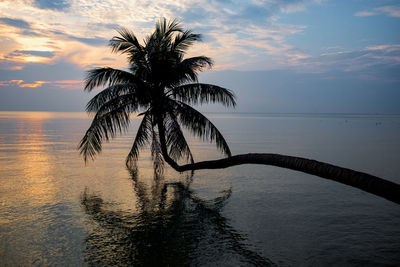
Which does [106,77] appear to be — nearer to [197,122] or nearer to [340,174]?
[197,122]

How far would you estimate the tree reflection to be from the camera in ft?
23.5

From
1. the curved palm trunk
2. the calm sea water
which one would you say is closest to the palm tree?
the calm sea water

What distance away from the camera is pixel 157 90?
551 inches

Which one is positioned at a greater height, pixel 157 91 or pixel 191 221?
pixel 157 91

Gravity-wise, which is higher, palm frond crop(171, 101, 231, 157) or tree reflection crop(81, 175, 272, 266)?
palm frond crop(171, 101, 231, 157)

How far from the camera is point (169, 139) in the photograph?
603 inches

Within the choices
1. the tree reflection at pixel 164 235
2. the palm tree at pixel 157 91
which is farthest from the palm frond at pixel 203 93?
the tree reflection at pixel 164 235

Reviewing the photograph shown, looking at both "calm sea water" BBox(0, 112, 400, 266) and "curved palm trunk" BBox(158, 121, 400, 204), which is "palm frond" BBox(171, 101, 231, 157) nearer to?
"calm sea water" BBox(0, 112, 400, 266)

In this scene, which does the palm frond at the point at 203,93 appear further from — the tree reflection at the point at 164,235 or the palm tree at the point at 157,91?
the tree reflection at the point at 164,235

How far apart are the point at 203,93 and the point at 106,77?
432cm

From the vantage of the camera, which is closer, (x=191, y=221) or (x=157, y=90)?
(x=191, y=221)

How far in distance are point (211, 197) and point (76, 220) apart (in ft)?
17.4

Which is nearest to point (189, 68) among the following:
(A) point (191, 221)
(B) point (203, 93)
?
(B) point (203, 93)

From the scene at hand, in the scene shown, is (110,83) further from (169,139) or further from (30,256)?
(30,256)
